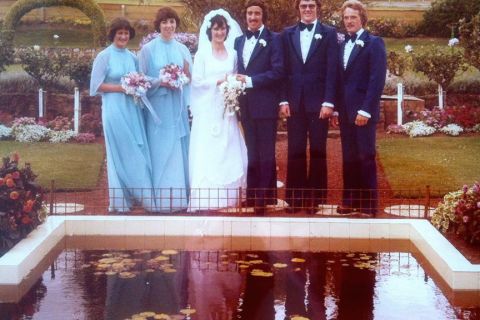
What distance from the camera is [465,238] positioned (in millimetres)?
7176

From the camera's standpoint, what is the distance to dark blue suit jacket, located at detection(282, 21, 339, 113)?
26.6 ft

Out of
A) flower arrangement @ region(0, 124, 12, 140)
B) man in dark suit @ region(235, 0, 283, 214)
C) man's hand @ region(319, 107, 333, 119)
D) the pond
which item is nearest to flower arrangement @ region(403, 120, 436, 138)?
man's hand @ region(319, 107, 333, 119)

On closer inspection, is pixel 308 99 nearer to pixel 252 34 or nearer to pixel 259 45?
pixel 259 45

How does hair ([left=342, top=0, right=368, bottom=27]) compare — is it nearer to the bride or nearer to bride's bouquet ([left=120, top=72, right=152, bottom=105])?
the bride

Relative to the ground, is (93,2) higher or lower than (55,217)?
higher

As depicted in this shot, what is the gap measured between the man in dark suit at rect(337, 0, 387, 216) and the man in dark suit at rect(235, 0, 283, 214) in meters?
0.61

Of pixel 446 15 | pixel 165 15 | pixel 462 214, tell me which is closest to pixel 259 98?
pixel 165 15

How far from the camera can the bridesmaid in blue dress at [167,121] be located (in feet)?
26.8

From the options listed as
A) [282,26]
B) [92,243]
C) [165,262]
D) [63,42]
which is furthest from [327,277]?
[63,42]

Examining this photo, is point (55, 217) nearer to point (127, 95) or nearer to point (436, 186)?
point (127, 95)

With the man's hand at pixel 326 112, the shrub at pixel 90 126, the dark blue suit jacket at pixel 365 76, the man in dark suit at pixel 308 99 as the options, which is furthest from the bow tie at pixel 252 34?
the shrub at pixel 90 126

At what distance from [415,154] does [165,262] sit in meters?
2.64

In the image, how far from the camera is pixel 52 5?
811 cm

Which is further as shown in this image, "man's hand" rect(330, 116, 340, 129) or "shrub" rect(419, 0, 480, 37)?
"man's hand" rect(330, 116, 340, 129)
